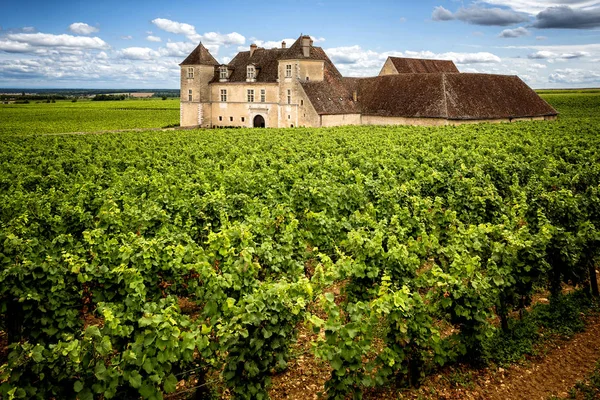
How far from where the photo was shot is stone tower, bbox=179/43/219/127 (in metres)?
53.1

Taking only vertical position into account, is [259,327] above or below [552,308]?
above

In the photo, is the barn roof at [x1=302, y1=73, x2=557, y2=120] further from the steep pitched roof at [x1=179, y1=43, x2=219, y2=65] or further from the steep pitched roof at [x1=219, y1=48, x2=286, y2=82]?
the steep pitched roof at [x1=179, y1=43, x2=219, y2=65]

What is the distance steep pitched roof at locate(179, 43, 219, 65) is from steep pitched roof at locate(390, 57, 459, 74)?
2556 cm

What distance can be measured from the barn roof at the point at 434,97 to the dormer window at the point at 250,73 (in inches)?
285

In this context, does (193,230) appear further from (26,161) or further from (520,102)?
(520,102)

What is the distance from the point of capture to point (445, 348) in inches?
287

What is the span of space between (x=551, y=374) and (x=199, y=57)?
52523mm

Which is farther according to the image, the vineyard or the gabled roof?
the gabled roof

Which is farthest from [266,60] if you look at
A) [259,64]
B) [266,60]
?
[259,64]

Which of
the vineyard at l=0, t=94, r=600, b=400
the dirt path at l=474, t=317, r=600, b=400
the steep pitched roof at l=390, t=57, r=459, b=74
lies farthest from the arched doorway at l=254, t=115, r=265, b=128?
the dirt path at l=474, t=317, r=600, b=400

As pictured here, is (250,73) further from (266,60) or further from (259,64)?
(266,60)

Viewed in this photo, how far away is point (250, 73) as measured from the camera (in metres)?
51.8

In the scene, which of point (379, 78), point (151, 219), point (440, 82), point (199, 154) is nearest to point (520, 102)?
point (440, 82)

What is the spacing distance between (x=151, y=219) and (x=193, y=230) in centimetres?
95
